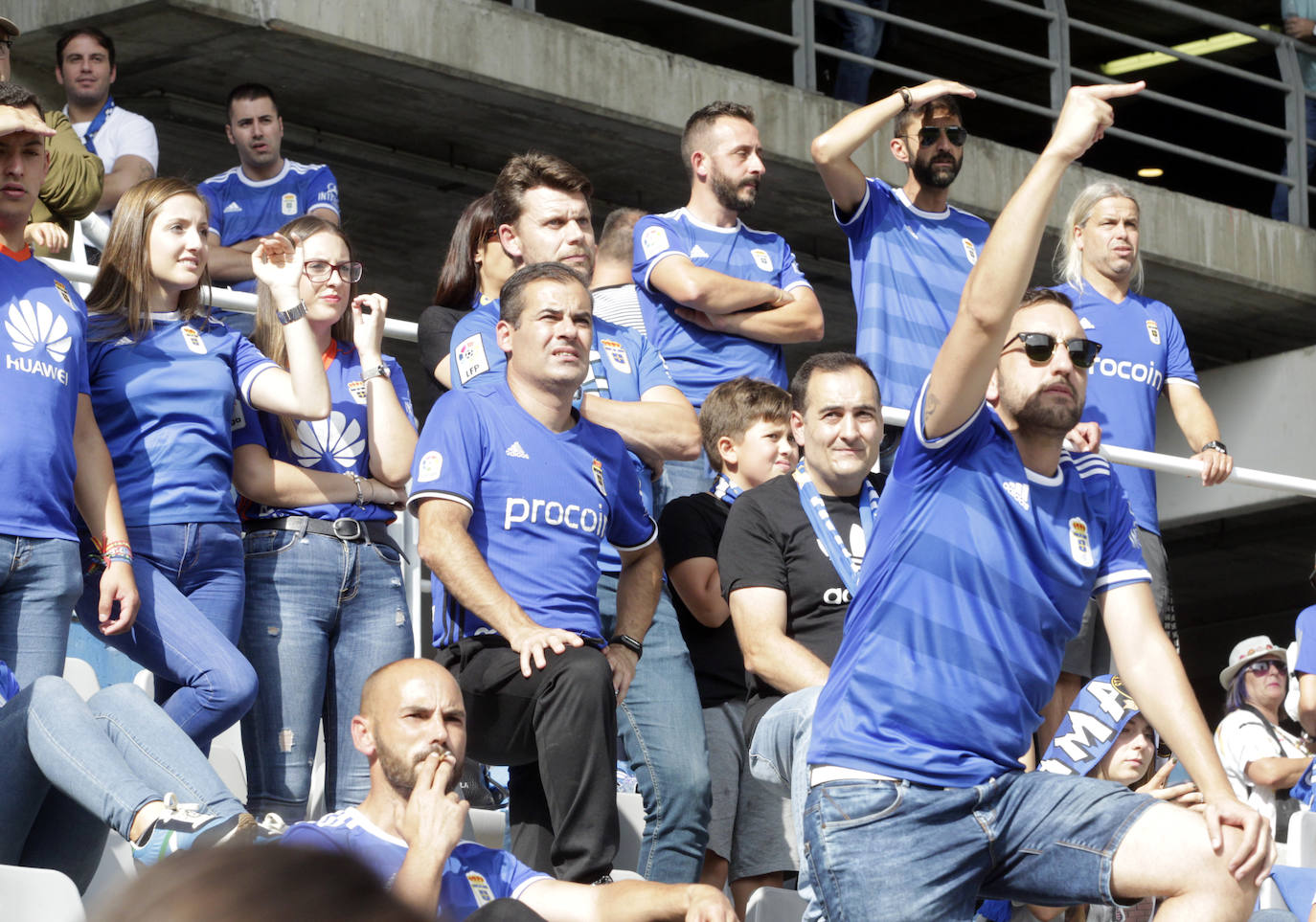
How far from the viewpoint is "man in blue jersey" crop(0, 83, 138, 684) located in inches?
140

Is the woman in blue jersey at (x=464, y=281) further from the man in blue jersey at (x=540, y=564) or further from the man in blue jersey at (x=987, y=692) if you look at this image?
the man in blue jersey at (x=987, y=692)

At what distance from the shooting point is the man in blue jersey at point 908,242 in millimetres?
5230

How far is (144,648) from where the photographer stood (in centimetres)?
372

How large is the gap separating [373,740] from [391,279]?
Answer: 791cm

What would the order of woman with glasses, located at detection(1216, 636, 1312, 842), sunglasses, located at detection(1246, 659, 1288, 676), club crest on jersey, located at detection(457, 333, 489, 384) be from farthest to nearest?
sunglasses, located at detection(1246, 659, 1288, 676), woman with glasses, located at detection(1216, 636, 1312, 842), club crest on jersey, located at detection(457, 333, 489, 384)

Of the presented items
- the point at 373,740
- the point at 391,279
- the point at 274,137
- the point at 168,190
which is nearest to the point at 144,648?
the point at 373,740

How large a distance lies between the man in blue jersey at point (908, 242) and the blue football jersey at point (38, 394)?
2303 mm

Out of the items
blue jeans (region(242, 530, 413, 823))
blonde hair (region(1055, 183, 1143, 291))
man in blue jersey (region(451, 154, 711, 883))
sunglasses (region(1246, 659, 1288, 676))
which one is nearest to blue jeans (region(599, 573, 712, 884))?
man in blue jersey (region(451, 154, 711, 883))

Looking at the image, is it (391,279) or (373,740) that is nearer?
(373,740)

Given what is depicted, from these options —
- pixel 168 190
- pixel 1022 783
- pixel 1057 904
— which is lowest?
pixel 1057 904

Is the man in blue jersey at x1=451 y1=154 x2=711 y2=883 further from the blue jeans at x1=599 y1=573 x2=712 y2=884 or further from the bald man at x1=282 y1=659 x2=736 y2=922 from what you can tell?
the bald man at x1=282 y1=659 x2=736 y2=922

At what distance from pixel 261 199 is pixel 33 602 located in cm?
340

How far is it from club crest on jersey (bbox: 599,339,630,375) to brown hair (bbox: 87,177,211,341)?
3.43 feet

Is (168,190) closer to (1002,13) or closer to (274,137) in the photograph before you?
(274,137)
